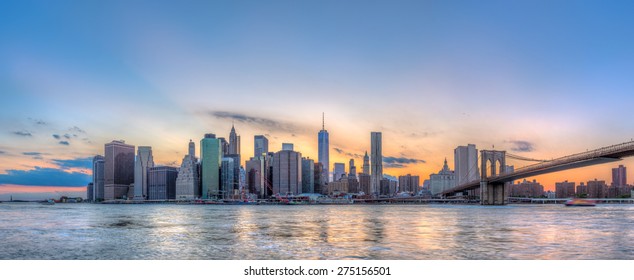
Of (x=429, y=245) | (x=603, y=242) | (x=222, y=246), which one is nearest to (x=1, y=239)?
(x=222, y=246)

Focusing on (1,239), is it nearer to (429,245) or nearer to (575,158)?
(429,245)

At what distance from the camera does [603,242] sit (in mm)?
26312

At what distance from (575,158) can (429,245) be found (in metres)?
56.2

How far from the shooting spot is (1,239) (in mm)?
31141

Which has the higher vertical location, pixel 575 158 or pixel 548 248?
pixel 575 158

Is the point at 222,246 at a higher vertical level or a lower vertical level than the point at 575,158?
lower
